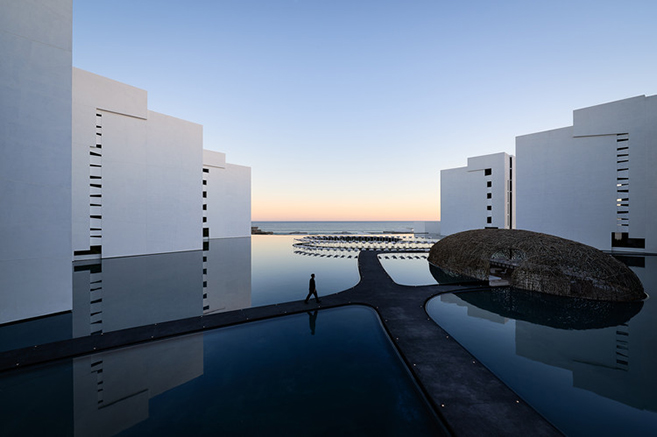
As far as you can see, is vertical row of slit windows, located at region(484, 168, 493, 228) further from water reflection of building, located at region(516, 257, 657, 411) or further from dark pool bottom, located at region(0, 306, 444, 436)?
dark pool bottom, located at region(0, 306, 444, 436)

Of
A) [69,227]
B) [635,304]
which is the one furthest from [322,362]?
[635,304]

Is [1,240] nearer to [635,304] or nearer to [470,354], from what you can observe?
[470,354]

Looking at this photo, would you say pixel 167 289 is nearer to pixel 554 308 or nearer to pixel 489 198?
pixel 554 308

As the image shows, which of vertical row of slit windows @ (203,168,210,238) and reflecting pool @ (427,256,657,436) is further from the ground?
vertical row of slit windows @ (203,168,210,238)

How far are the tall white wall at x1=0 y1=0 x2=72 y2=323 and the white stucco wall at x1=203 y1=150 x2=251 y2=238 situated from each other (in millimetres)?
32721

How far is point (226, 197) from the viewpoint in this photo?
151 feet

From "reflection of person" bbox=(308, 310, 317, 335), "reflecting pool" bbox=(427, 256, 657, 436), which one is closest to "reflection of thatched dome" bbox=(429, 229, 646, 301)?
"reflecting pool" bbox=(427, 256, 657, 436)

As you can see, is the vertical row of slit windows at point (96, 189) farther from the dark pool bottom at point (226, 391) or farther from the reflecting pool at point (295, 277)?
the dark pool bottom at point (226, 391)

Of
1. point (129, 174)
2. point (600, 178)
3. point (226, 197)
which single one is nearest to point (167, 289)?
point (129, 174)

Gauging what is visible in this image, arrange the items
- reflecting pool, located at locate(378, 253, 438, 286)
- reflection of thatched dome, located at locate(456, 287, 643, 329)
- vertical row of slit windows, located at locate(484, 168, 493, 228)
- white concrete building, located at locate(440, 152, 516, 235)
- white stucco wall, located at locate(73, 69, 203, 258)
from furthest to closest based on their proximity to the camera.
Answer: vertical row of slit windows, located at locate(484, 168, 493, 228)
white concrete building, located at locate(440, 152, 516, 235)
white stucco wall, located at locate(73, 69, 203, 258)
reflecting pool, located at locate(378, 253, 438, 286)
reflection of thatched dome, located at locate(456, 287, 643, 329)

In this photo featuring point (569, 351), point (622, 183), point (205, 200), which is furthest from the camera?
point (205, 200)

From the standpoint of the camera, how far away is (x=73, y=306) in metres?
12.2

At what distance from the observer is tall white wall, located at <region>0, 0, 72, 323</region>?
406 inches

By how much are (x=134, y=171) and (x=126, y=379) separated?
2430 cm
